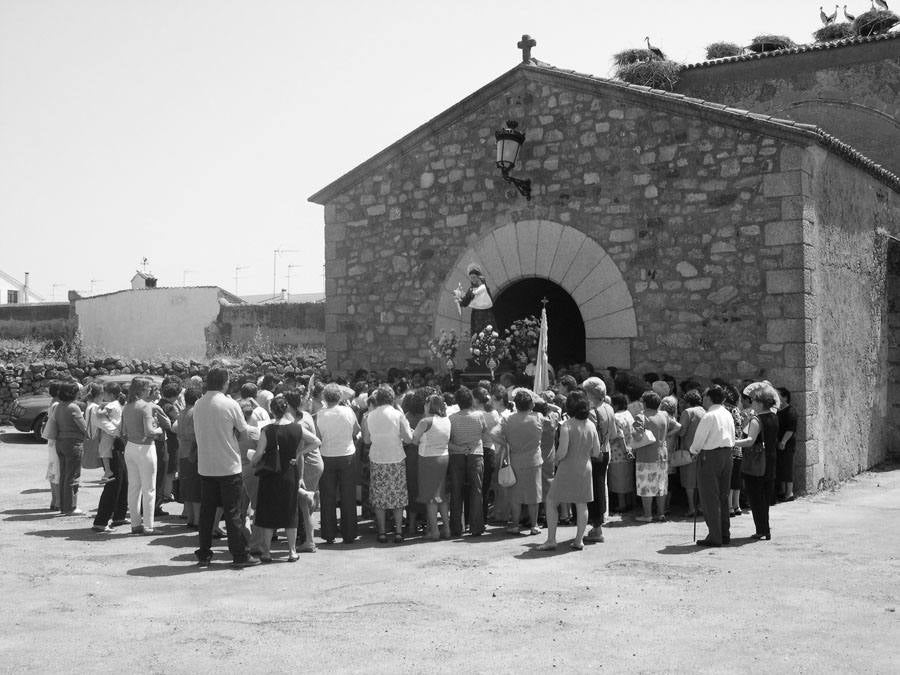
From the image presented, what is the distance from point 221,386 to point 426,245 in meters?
6.31

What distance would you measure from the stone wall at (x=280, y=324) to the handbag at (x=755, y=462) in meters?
14.4

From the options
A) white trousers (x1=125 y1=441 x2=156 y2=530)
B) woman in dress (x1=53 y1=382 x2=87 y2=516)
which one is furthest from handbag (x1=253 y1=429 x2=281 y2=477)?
woman in dress (x1=53 y1=382 x2=87 y2=516)

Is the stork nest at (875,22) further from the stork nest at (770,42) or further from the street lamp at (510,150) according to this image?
the street lamp at (510,150)

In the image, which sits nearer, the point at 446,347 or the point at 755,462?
the point at 755,462

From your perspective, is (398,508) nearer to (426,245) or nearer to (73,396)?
(73,396)

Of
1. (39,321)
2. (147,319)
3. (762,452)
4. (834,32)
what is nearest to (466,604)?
(762,452)

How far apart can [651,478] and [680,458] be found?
46cm

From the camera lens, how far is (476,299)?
509 inches

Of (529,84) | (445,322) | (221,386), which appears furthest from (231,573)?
(529,84)

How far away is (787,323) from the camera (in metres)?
11.0

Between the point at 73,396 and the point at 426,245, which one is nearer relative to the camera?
the point at 73,396

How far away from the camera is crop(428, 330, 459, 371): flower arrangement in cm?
1295

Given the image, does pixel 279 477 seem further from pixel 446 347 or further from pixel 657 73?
pixel 657 73

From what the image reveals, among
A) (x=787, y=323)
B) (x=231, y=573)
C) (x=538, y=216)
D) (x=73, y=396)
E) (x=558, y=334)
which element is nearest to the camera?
(x=231, y=573)
